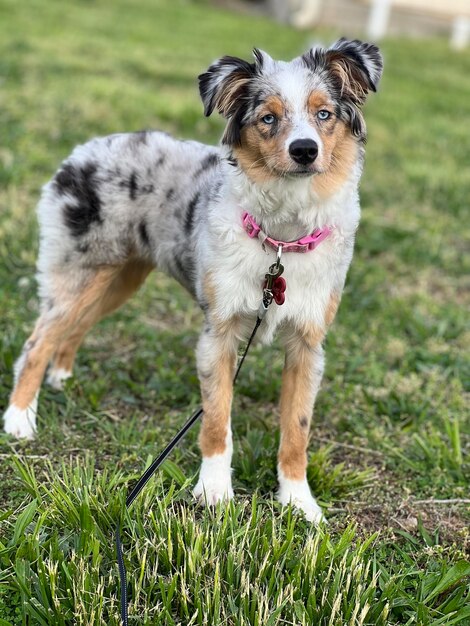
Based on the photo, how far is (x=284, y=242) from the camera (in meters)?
3.27

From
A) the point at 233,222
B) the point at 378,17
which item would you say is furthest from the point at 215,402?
the point at 378,17

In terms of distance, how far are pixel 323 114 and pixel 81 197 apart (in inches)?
52.4

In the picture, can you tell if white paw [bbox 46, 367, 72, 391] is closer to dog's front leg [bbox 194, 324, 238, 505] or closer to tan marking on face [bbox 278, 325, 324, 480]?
dog's front leg [bbox 194, 324, 238, 505]

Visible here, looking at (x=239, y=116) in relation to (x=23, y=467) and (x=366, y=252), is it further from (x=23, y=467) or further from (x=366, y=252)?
(x=366, y=252)

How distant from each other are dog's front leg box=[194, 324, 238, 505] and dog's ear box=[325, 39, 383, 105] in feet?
3.68

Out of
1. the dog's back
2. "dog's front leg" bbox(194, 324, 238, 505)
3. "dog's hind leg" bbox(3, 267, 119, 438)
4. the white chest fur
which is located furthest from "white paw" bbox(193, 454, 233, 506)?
"dog's hind leg" bbox(3, 267, 119, 438)

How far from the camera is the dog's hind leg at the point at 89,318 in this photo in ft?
13.9

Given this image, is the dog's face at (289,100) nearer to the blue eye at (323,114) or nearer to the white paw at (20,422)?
the blue eye at (323,114)

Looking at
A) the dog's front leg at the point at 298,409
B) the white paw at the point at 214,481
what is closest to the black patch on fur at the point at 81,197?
the dog's front leg at the point at 298,409

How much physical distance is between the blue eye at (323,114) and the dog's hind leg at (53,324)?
54.7 inches

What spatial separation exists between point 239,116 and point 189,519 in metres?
1.60

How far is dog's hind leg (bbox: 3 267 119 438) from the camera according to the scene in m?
3.89

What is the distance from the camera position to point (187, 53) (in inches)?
496

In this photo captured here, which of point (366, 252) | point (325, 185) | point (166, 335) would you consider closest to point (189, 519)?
point (325, 185)
